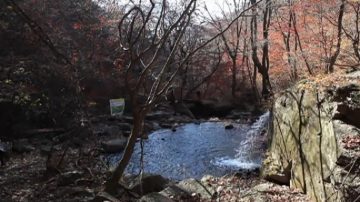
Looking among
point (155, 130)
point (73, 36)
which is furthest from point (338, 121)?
point (155, 130)

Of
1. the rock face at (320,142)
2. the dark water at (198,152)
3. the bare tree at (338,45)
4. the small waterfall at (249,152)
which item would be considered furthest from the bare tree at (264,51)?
the rock face at (320,142)

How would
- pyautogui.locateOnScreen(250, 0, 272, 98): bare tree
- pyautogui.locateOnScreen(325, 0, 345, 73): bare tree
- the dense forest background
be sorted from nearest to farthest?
the dense forest background → pyautogui.locateOnScreen(325, 0, 345, 73): bare tree → pyautogui.locateOnScreen(250, 0, 272, 98): bare tree

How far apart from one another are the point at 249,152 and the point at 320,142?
292 inches

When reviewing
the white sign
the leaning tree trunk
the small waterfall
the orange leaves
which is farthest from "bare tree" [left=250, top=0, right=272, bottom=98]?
the orange leaves

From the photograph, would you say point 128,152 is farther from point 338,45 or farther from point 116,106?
point 116,106

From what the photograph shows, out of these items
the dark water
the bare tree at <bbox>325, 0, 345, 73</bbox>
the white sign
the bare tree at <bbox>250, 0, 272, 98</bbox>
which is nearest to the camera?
the dark water

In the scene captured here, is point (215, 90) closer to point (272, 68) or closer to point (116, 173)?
point (272, 68)

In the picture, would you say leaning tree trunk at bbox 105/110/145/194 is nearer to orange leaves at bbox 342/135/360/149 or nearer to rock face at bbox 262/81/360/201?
rock face at bbox 262/81/360/201

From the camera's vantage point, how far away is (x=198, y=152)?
14453 millimetres

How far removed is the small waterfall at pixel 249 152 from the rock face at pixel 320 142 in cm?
325

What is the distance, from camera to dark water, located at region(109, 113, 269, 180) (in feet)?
39.9

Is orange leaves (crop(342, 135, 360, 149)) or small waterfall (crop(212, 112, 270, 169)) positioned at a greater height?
orange leaves (crop(342, 135, 360, 149))

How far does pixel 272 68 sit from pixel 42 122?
14.5 metres

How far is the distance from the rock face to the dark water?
3.26 metres
